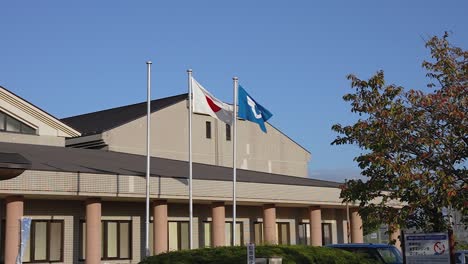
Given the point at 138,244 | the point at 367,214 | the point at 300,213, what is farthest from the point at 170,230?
the point at 367,214

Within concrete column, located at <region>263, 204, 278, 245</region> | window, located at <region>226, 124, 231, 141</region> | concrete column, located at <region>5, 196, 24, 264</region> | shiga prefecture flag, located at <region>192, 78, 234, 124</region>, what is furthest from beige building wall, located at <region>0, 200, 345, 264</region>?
window, located at <region>226, 124, 231, 141</region>

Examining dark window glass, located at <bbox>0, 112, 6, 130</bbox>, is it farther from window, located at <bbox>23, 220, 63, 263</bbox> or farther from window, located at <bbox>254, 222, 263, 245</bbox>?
window, located at <bbox>254, 222, 263, 245</bbox>

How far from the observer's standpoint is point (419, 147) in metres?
16.5

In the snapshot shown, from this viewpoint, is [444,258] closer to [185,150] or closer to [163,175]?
[163,175]

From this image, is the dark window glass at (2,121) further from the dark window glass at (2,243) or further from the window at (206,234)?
the window at (206,234)

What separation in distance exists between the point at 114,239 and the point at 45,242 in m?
3.28

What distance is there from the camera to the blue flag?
29.0m

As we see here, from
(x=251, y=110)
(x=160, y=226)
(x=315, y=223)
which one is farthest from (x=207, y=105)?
(x=315, y=223)

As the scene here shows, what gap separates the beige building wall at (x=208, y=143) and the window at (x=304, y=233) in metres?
6.76

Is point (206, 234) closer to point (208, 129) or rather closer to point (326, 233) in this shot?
point (326, 233)

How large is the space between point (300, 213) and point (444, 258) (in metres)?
25.1

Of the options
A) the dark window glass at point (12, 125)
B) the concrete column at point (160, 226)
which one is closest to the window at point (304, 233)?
the concrete column at point (160, 226)

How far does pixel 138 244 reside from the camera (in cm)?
3297

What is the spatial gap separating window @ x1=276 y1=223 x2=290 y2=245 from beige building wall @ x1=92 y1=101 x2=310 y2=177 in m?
6.80
